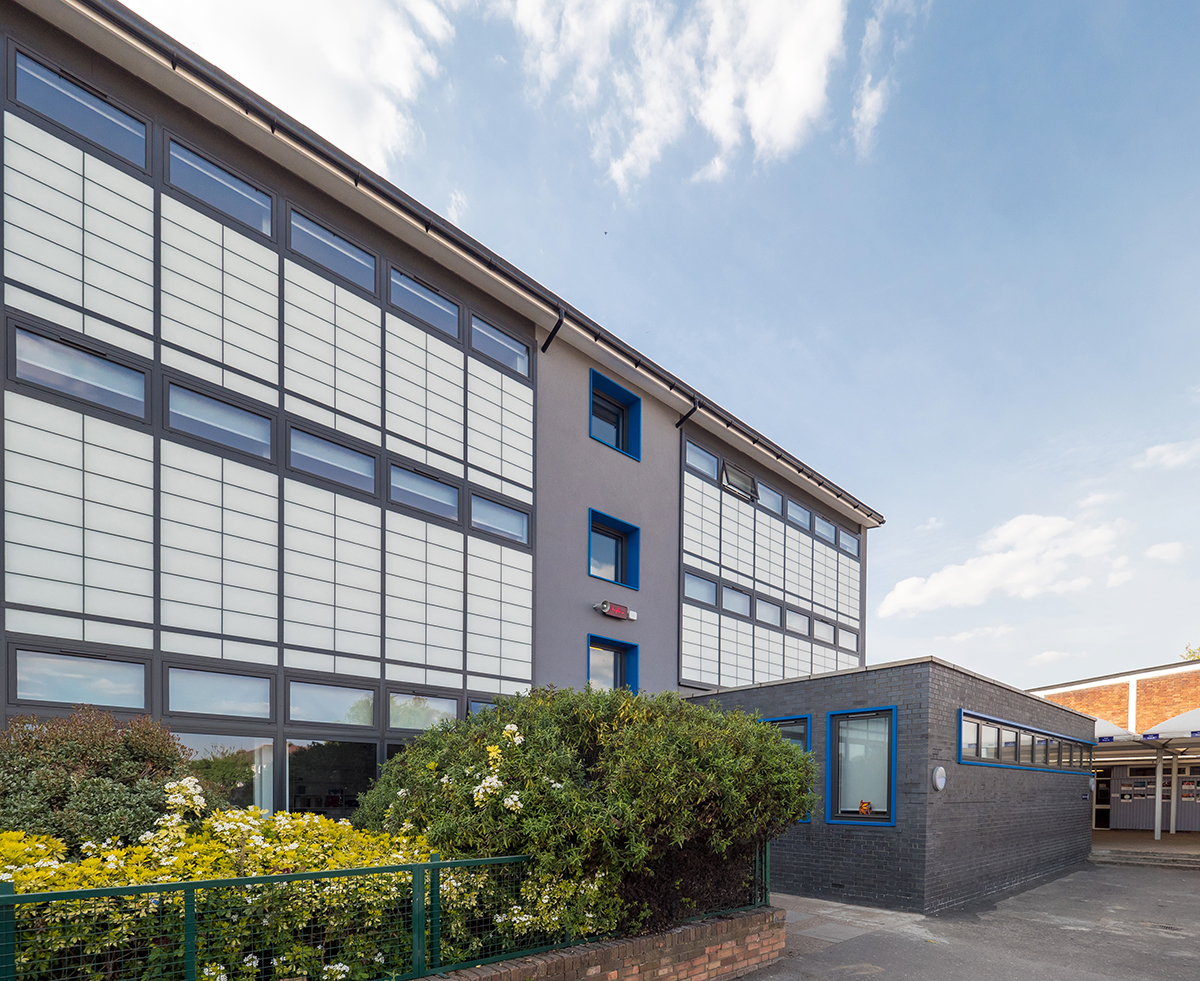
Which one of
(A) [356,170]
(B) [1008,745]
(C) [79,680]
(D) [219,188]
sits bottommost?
(B) [1008,745]

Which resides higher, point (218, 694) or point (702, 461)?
point (702, 461)

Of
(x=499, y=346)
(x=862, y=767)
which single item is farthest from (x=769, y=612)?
(x=499, y=346)

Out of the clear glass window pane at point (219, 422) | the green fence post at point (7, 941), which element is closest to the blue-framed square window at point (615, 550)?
the clear glass window pane at point (219, 422)

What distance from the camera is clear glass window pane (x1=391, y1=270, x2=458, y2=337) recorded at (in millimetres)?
12391

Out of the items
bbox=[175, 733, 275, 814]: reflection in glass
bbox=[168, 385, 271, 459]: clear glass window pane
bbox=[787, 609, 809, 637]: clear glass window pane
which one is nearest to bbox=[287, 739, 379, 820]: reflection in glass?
bbox=[175, 733, 275, 814]: reflection in glass

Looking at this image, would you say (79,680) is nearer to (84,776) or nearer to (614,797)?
(84,776)

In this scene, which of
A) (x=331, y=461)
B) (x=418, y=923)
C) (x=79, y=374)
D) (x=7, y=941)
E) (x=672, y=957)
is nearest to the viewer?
(x=7, y=941)

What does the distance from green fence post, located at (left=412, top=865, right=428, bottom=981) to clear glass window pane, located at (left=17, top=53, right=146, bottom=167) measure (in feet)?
29.4

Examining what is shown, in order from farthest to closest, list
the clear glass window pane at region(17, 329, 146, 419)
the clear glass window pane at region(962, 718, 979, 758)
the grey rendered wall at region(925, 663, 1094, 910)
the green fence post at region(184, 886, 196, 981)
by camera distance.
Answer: the clear glass window pane at region(962, 718, 979, 758) → the grey rendered wall at region(925, 663, 1094, 910) → the clear glass window pane at region(17, 329, 146, 419) → the green fence post at region(184, 886, 196, 981)

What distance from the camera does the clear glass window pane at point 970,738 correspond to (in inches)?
459

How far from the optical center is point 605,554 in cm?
1645

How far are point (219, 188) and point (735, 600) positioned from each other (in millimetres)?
14549

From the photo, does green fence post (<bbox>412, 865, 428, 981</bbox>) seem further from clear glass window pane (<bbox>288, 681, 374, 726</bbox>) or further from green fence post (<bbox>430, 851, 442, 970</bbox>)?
clear glass window pane (<bbox>288, 681, 374, 726</bbox>)

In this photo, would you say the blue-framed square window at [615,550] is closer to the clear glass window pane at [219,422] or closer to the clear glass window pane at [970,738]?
the clear glass window pane at [970,738]
